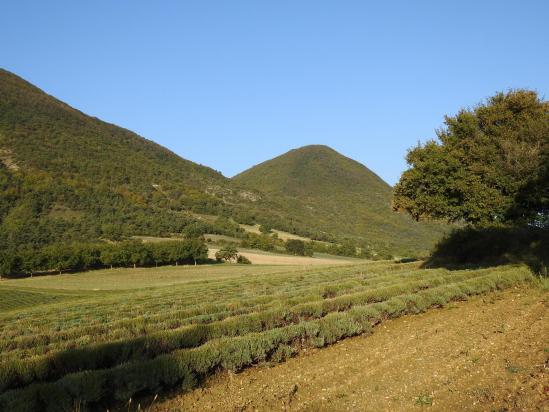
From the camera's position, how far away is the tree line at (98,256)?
57.9 meters

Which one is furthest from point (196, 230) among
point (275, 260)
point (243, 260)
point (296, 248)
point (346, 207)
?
point (346, 207)

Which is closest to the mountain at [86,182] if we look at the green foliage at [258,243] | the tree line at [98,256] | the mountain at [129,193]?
the mountain at [129,193]

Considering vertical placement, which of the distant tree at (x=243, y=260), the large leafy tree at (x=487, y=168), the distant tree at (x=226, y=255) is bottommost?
the distant tree at (x=243, y=260)

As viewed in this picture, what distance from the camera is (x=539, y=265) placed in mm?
22859

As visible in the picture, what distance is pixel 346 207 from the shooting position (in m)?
167

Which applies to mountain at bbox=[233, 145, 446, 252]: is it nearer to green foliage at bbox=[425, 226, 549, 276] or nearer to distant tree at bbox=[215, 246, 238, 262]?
distant tree at bbox=[215, 246, 238, 262]

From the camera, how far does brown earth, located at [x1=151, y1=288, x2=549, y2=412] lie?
23.3 ft

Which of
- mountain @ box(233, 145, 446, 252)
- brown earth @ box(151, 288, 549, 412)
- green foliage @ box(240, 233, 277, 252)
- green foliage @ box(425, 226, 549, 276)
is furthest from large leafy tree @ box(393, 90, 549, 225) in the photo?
mountain @ box(233, 145, 446, 252)

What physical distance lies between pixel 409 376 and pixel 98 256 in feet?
198

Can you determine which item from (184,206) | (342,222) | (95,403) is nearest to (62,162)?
(184,206)

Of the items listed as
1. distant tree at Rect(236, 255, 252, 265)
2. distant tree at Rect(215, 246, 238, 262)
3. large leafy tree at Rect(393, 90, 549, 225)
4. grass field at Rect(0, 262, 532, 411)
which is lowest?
distant tree at Rect(236, 255, 252, 265)

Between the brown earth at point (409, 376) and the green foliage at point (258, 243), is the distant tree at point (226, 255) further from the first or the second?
the brown earth at point (409, 376)

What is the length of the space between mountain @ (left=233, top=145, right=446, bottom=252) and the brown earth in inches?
4321

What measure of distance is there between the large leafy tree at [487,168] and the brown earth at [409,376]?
40.6 ft
